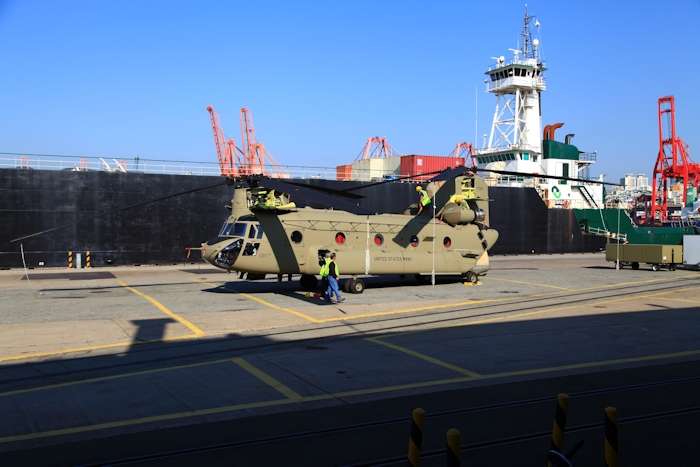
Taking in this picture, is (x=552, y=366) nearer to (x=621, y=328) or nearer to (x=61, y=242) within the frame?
(x=621, y=328)

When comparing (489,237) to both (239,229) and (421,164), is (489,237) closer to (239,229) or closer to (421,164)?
(239,229)

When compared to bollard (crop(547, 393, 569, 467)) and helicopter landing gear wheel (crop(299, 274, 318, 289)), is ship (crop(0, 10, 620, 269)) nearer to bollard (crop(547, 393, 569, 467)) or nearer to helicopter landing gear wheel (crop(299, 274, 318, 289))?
helicopter landing gear wheel (crop(299, 274, 318, 289))

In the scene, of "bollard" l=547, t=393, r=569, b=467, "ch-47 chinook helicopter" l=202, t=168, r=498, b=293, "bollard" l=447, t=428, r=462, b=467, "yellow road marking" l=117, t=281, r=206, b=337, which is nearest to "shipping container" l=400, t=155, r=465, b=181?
"ch-47 chinook helicopter" l=202, t=168, r=498, b=293

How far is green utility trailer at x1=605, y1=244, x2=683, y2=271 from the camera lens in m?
31.8

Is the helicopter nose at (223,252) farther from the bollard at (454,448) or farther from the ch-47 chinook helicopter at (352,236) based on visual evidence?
the bollard at (454,448)

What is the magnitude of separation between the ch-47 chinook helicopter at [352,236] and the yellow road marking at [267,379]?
6.81m

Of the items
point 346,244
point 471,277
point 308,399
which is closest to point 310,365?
point 308,399

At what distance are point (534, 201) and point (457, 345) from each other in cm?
3670

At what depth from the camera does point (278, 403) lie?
847cm

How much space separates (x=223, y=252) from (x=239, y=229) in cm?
109

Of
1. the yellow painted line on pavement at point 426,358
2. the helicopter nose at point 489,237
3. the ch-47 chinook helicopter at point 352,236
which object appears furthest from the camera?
the helicopter nose at point 489,237

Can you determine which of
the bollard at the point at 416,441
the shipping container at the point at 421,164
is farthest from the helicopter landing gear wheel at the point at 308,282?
the shipping container at the point at 421,164

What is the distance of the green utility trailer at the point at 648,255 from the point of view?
31.8m

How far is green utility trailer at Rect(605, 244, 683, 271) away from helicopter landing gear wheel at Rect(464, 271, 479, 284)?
1271 cm
